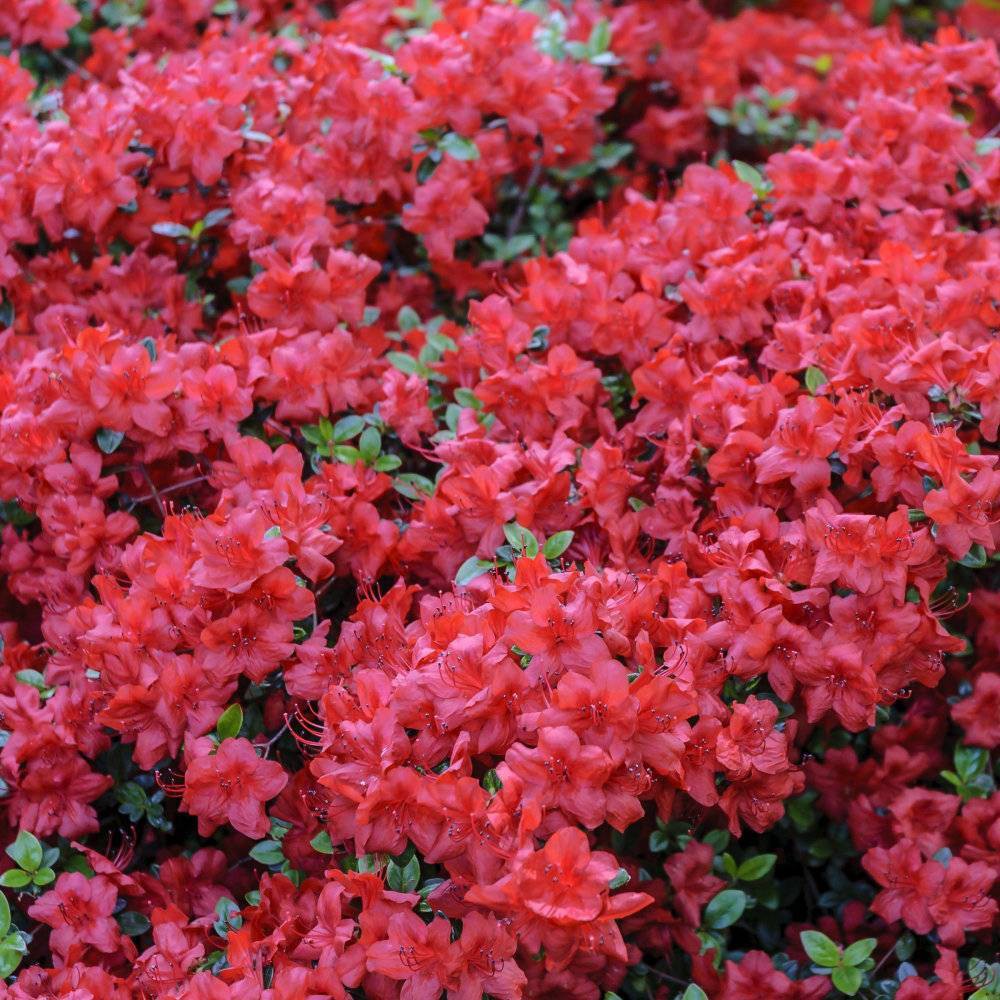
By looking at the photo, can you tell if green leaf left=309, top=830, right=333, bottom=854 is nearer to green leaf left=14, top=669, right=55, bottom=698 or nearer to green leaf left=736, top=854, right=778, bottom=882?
green leaf left=14, top=669, right=55, bottom=698

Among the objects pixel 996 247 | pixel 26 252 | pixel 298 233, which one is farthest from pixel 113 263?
pixel 996 247

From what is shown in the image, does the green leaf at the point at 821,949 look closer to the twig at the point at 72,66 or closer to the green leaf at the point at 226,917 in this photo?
the green leaf at the point at 226,917

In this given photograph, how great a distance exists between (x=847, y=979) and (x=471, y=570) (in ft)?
2.43

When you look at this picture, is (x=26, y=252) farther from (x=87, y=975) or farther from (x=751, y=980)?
(x=751, y=980)

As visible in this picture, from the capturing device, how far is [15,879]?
5.68ft

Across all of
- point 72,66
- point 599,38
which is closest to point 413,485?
point 599,38

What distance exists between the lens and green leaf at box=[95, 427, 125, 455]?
1.87 meters

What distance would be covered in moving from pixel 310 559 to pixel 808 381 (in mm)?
751

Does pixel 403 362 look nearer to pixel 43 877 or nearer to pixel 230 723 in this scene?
pixel 230 723

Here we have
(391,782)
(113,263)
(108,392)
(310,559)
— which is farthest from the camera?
(113,263)

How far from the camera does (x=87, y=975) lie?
159 cm

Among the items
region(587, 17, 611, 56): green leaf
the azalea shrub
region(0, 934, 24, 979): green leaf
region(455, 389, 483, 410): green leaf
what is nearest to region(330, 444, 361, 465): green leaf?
the azalea shrub

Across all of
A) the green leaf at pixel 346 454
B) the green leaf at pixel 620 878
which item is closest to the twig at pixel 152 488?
the green leaf at pixel 346 454

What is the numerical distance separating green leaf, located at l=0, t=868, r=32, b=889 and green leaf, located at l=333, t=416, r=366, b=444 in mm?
756
